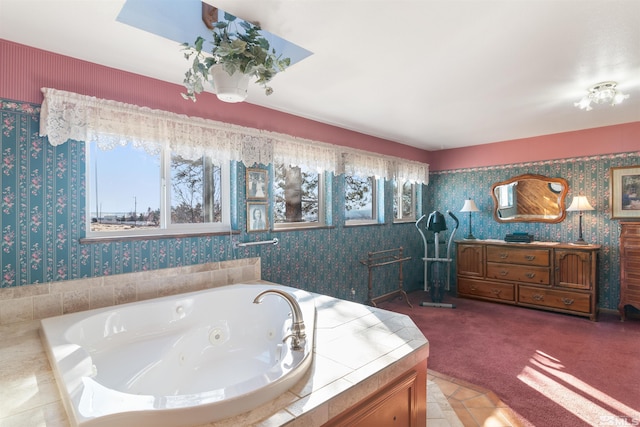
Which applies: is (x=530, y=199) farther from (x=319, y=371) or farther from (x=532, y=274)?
(x=319, y=371)

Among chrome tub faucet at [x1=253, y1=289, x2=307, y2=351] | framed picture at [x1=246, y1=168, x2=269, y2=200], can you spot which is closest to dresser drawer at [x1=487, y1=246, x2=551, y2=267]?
framed picture at [x1=246, y1=168, x2=269, y2=200]

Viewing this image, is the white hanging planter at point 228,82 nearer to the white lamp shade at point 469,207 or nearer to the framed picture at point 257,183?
the framed picture at point 257,183

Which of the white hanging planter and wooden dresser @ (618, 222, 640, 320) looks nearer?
the white hanging planter

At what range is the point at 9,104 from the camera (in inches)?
74.7

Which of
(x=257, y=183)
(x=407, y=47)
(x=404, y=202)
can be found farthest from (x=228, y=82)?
(x=404, y=202)

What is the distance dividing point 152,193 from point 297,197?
1.48m

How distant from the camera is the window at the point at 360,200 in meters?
4.12

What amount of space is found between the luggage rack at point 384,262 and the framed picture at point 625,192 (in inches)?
94.4

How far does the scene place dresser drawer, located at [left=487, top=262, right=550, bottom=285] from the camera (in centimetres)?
397

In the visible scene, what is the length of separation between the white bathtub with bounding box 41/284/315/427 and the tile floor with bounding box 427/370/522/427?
1004 millimetres

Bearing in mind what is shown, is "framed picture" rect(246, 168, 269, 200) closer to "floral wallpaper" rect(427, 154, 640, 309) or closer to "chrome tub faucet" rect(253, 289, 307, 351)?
"chrome tub faucet" rect(253, 289, 307, 351)

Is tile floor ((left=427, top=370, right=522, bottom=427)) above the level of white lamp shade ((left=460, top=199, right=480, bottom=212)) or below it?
below

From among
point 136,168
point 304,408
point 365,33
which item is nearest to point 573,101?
point 365,33

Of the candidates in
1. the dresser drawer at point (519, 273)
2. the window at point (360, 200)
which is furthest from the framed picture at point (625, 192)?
the window at point (360, 200)
